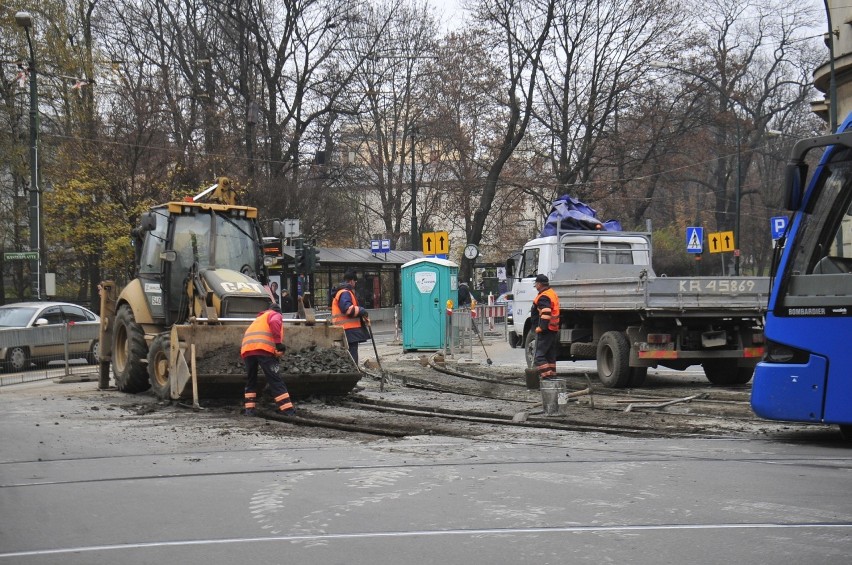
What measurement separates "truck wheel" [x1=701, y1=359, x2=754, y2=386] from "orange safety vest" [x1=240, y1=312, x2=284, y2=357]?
7564mm

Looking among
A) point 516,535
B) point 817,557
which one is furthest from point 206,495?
point 817,557

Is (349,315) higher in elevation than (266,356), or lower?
higher

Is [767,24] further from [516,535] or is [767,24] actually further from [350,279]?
[516,535]

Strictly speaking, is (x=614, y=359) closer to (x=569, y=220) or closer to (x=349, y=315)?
(x=349, y=315)

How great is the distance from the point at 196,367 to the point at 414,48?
121ft

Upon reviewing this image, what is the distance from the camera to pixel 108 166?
35.9 meters

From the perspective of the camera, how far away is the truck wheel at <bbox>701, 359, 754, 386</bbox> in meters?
16.8

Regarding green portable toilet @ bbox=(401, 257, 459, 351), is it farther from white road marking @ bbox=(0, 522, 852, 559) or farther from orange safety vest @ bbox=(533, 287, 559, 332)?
white road marking @ bbox=(0, 522, 852, 559)

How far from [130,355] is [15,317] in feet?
28.6

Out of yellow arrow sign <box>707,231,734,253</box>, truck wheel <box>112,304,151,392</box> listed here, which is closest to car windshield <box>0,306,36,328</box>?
truck wheel <box>112,304,151,392</box>

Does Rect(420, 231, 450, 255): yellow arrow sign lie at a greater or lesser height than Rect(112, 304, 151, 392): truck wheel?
greater

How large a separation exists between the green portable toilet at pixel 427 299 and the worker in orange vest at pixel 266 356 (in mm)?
13415

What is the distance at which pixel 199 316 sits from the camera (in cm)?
1494

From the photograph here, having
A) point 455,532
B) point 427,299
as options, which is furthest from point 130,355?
point 427,299
